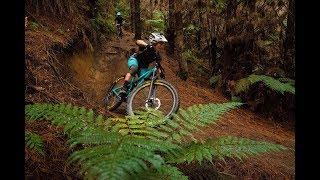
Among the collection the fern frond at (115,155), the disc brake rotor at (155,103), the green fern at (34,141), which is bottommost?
the disc brake rotor at (155,103)

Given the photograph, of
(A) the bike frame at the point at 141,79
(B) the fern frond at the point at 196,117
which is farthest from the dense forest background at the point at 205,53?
(B) the fern frond at the point at 196,117

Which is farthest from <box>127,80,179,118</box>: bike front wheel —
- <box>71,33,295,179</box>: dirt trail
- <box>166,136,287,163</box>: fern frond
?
<box>166,136,287,163</box>: fern frond

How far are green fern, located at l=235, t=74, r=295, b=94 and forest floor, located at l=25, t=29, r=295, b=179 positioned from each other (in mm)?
599

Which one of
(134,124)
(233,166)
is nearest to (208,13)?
(233,166)

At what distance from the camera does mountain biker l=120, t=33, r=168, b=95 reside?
264 inches

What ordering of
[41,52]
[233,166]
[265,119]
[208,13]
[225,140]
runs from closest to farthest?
[225,140]
[233,166]
[41,52]
[265,119]
[208,13]

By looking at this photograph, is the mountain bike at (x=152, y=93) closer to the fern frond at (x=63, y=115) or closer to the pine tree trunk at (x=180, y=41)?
the fern frond at (x=63, y=115)

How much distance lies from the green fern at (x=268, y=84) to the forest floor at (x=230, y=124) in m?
0.60

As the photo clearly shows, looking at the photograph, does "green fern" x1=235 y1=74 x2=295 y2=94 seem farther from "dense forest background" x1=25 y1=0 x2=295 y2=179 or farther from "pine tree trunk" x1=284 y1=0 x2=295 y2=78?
"pine tree trunk" x1=284 y1=0 x2=295 y2=78

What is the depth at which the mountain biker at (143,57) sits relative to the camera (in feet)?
22.0
